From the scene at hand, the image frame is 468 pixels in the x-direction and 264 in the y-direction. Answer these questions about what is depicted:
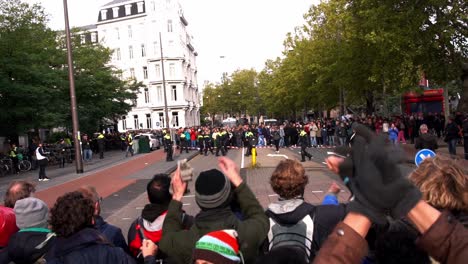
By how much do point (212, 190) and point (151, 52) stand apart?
80.0 meters

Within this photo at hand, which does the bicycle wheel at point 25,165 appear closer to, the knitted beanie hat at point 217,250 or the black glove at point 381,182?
the knitted beanie hat at point 217,250

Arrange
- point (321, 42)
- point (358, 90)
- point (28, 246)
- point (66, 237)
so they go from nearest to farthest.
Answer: point (66, 237) → point (28, 246) → point (358, 90) → point (321, 42)

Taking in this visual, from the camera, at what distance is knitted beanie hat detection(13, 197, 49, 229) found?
359 cm

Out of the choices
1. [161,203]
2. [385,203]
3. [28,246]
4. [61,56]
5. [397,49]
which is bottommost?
[28,246]

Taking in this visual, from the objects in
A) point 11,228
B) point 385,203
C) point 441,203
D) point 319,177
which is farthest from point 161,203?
point 319,177

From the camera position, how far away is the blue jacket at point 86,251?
9.05ft

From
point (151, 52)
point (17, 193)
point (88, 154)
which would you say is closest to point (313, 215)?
point (17, 193)

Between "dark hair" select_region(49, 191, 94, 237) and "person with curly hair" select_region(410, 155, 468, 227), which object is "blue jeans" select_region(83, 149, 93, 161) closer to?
"dark hair" select_region(49, 191, 94, 237)

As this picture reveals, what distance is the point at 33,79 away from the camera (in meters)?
26.9

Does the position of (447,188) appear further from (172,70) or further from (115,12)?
(115,12)

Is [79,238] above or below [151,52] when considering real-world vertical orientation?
below

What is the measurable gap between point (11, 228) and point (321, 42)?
39.4 metres

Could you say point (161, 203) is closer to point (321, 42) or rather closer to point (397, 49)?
point (397, 49)

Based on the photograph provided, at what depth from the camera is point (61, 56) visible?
35.5 metres
